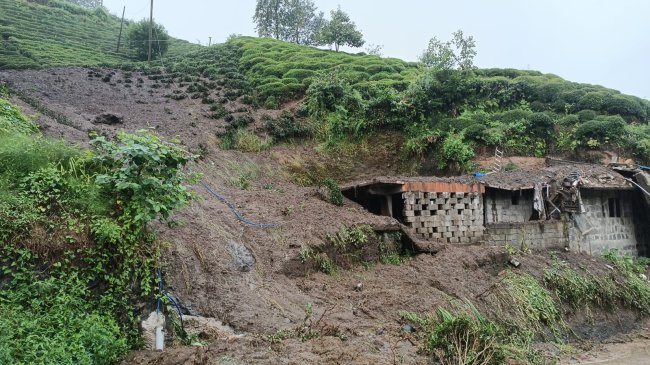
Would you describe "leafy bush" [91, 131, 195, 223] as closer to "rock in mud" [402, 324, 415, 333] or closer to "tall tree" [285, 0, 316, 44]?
"rock in mud" [402, 324, 415, 333]

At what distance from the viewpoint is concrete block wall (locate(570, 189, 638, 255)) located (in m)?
15.3

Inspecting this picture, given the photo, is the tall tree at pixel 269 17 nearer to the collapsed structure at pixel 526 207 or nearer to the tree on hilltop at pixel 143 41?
the tree on hilltop at pixel 143 41

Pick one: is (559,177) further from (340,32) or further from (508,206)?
(340,32)

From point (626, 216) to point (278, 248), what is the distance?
1242 cm

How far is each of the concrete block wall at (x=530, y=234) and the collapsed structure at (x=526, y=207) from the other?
0.03 m

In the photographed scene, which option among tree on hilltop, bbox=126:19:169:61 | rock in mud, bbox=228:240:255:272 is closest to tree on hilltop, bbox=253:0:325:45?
tree on hilltop, bbox=126:19:169:61

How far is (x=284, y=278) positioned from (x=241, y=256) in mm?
938

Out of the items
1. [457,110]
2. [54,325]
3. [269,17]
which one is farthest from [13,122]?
[269,17]

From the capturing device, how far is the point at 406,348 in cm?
814

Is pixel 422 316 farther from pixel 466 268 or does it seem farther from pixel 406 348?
pixel 466 268

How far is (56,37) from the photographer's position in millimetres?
34438

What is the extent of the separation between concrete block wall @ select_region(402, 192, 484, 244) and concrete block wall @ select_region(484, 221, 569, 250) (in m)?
0.50

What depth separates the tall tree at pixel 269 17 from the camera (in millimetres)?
49406

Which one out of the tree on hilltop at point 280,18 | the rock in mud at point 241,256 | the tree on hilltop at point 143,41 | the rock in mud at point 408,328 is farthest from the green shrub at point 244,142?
the tree on hilltop at point 280,18
